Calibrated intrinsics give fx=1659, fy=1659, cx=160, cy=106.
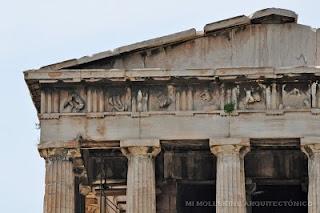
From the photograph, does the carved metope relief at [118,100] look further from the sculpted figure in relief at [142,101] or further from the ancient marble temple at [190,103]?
the sculpted figure in relief at [142,101]

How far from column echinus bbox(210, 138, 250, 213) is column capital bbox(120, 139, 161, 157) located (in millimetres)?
1403

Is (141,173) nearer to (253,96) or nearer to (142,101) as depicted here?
(142,101)

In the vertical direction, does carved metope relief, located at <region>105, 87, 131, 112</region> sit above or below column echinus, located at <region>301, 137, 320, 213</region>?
above

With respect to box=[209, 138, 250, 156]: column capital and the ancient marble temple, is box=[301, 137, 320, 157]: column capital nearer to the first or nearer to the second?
the ancient marble temple

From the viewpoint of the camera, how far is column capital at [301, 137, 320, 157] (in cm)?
4047

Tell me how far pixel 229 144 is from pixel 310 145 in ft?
6.49

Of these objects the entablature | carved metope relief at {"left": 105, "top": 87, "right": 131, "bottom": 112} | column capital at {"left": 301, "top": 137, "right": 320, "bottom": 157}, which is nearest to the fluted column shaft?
the entablature

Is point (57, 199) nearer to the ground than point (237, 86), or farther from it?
nearer to the ground

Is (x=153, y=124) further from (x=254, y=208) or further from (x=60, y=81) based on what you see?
(x=254, y=208)

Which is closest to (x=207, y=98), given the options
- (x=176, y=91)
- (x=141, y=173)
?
(x=176, y=91)

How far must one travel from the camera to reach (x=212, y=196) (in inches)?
1816

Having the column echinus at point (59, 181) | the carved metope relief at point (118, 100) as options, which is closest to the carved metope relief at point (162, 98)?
the carved metope relief at point (118, 100)

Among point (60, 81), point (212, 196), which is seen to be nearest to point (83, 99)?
point (60, 81)

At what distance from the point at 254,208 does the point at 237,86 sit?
724cm
